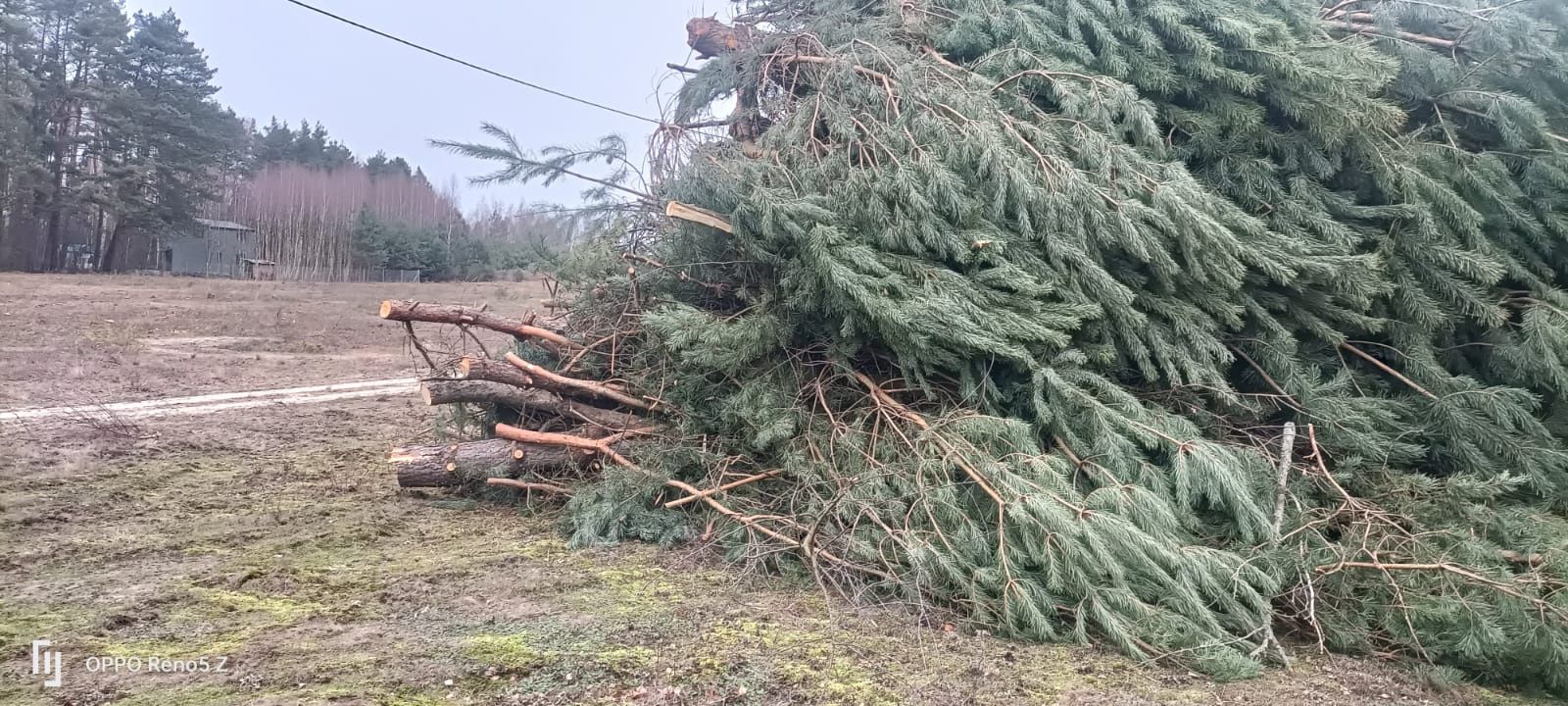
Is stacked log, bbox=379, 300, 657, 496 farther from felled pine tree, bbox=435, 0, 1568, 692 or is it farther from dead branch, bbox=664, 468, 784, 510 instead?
dead branch, bbox=664, 468, 784, 510

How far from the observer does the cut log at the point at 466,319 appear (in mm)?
4676

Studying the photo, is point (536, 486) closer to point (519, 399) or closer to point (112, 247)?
point (519, 399)

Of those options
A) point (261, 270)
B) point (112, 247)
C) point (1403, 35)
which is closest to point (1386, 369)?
point (1403, 35)

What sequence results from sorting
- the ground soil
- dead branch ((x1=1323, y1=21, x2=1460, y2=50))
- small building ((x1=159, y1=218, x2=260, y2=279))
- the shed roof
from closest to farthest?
the ground soil → dead branch ((x1=1323, y1=21, x2=1460, y2=50)) → small building ((x1=159, y1=218, x2=260, y2=279)) → the shed roof

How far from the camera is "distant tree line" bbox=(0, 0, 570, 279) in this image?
21.2m

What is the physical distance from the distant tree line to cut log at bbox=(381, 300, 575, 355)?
15.7m

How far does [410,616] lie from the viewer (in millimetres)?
3027

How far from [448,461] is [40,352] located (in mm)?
7921

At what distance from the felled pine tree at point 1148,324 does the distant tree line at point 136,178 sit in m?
17.4

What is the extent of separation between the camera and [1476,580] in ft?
9.15

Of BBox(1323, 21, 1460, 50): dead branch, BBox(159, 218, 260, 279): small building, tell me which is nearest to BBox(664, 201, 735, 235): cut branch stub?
BBox(1323, 21, 1460, 50): dead branch

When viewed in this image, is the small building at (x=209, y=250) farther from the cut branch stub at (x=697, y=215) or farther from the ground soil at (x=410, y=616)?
the cut branch stub at (x=697, y=215)

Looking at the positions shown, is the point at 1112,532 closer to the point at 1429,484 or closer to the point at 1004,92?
the point at 1429,484

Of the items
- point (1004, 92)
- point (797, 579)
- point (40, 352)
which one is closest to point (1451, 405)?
point (1004, 92)
